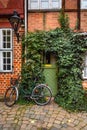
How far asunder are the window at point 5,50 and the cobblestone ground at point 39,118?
1.91 metres

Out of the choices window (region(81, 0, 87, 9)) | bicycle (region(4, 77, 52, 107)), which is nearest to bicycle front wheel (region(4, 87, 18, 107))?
bicycle (region(4, 77, 52, 107))

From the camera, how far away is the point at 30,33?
34.8 ft

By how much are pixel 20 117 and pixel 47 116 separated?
35.2 inches

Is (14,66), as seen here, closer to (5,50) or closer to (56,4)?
(5,50)

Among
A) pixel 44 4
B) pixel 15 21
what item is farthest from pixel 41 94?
pixel 44 4

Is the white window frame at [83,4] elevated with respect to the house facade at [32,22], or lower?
elevated

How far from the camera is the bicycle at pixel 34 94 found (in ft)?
32.6

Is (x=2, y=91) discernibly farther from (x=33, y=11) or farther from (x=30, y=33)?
(x=33, y=11)

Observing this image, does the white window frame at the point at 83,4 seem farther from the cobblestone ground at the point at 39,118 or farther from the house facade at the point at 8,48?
the cobblestone ground at the point at 39,118

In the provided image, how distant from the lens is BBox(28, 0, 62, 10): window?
1083cm

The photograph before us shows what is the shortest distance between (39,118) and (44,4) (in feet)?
15.9

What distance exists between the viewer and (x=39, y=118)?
8555 mm

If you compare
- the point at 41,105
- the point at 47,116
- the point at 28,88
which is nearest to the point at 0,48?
the point at 28,88

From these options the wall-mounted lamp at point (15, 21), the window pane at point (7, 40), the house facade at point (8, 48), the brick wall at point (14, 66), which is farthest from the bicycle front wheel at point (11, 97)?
the wall-mounted lamp at point (15, 21)
